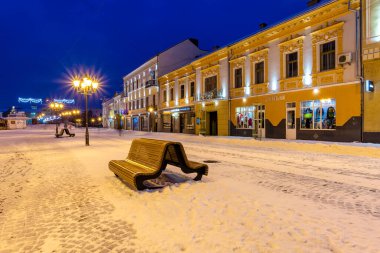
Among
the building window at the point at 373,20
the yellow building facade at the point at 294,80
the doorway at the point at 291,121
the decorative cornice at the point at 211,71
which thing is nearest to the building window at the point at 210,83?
the yellow building facade at the point at 294,80

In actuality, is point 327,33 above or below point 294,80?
above

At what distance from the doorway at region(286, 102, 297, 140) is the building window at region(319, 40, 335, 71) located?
3.22 meters

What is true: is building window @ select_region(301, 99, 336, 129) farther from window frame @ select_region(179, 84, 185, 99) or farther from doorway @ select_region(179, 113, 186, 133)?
window frame @ select_region(179, 84, 185, 99)

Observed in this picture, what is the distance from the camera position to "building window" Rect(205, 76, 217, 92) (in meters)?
28.1

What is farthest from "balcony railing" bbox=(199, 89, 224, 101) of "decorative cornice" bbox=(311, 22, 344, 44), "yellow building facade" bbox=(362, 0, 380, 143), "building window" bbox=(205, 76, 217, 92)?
"yellow building facade" bbox=(362, 0, 380, 143)

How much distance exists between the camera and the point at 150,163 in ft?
20.9

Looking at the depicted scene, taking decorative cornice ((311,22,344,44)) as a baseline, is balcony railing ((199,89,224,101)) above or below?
below


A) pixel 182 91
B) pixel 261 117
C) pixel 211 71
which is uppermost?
pixel 211 71

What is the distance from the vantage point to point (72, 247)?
3340 millimetres

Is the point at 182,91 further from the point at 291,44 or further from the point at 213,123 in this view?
the point at 291,44

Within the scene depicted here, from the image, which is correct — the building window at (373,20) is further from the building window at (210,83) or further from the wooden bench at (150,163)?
the building window at (210,83)

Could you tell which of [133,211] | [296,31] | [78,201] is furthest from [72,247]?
[296,31]

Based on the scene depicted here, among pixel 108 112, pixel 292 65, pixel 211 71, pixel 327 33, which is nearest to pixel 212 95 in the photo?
pixel 211 71

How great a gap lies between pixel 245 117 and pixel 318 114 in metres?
6.98
